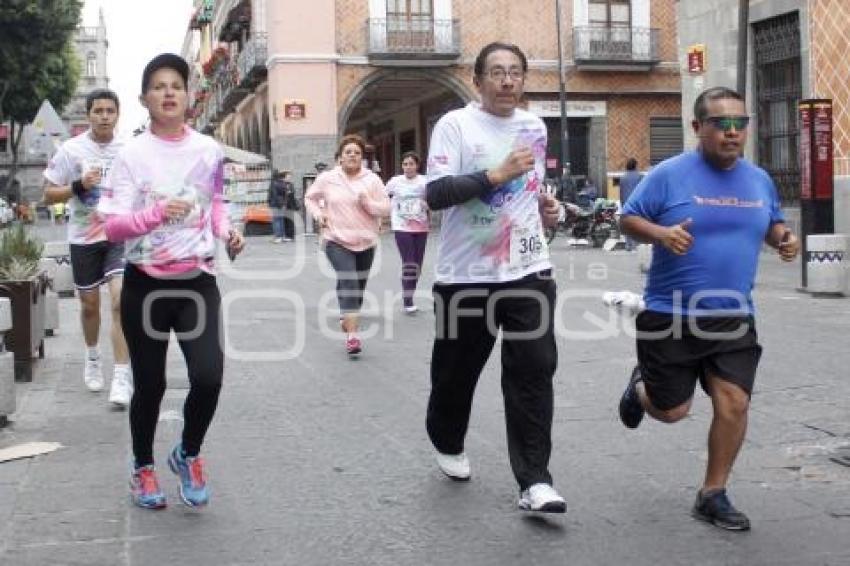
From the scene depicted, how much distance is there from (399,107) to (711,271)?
131 ft

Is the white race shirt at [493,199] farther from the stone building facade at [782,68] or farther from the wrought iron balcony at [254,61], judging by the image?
the wrought iron balcony at [254,61]

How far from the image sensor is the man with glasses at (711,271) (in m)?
4.51

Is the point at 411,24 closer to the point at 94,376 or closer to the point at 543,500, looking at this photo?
the point at 94,376

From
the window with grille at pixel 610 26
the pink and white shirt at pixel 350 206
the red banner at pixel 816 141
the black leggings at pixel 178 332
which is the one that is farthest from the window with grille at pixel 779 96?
the window with grille at pixel 610 26

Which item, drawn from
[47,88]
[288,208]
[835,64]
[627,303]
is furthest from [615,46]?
[627,303]

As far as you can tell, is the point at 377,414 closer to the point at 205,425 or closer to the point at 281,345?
the point at 205,425

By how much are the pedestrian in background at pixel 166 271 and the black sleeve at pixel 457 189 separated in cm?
97

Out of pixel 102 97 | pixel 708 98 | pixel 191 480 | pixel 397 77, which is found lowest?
pixel 191 480

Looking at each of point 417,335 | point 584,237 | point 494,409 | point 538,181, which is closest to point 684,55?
point 584,237

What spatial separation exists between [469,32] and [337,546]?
105 feet

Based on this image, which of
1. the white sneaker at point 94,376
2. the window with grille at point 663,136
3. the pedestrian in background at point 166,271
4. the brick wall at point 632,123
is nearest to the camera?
the pedestrian in background at point 166,271

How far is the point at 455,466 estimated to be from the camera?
17.1 feet

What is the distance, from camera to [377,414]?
22.4ft

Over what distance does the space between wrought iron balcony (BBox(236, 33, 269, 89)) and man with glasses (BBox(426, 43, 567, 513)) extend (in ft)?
107
